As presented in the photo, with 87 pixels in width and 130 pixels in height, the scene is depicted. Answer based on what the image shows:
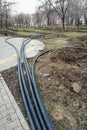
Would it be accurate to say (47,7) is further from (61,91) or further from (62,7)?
(61,91)

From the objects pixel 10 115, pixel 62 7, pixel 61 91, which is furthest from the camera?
pixel 62 7

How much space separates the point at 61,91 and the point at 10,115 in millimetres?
1901

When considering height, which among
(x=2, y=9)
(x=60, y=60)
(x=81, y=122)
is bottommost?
(x=81, y=122)

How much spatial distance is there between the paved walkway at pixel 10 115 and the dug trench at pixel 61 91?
18 cm

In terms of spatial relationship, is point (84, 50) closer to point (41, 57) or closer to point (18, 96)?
point (41, 57)

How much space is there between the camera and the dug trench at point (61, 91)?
4457 mm

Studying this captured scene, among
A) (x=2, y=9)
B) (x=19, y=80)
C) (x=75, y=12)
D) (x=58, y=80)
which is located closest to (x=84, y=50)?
(x=58, y=80)

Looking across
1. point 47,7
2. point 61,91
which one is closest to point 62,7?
point 47,7

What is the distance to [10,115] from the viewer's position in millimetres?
4418

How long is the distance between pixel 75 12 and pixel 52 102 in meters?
33.1

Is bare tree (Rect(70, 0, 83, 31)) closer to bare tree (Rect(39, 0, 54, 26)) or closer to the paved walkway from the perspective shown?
bare tree (Rect(39, 0, 54, 26))

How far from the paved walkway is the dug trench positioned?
181mm

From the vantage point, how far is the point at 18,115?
173 inches

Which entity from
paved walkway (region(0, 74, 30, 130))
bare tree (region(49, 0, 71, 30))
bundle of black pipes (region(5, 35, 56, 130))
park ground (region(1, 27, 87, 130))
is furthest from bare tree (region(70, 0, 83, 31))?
paved walkway (region(0, 74, 30, 130))
